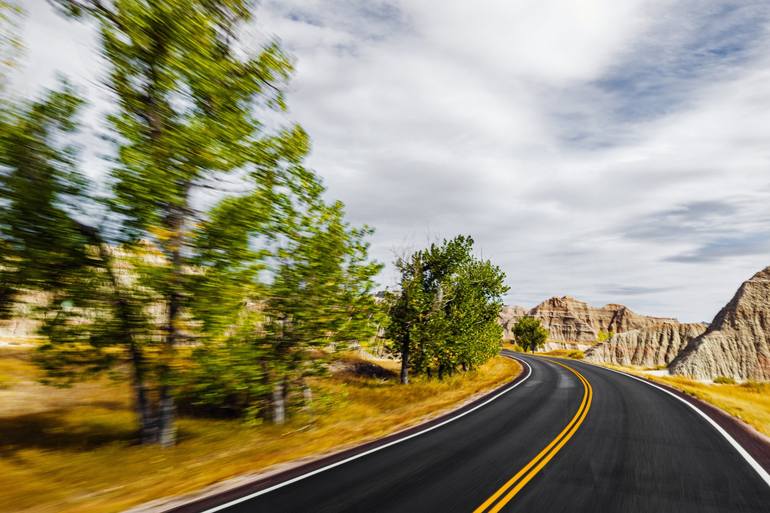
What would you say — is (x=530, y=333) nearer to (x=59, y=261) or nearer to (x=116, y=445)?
(x=116, y=445)

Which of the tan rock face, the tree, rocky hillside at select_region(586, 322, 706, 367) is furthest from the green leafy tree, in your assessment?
rocky hillside at select_region(586, 322, 706, 367)

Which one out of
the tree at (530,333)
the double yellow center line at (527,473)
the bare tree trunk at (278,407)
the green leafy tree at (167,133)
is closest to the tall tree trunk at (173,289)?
the green leafy tree at (167,133)

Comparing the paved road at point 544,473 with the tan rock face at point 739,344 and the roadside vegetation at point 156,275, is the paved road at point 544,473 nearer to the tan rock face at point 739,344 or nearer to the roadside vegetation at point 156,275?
the roadside vegetation at point 156,275

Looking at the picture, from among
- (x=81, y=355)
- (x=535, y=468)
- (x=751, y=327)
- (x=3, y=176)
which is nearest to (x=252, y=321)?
(x=81, y=355)

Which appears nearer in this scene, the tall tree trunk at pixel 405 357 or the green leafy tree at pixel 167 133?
the green leafy tree at pixel 167 133

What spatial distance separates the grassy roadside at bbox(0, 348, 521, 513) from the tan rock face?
148 ft

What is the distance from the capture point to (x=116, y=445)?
10.6m

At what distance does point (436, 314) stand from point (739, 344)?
152 ft

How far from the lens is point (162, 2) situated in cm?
915

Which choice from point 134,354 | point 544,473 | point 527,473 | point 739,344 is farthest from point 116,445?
point 739,344

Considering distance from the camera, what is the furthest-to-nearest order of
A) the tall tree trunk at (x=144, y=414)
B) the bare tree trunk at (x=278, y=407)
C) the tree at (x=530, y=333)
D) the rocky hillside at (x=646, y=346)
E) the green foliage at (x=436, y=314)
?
the rocky hillside at (x=646, y=346) → the tree at (x=530, y=333) → the green foliage at (x=436, y=314) → the bare tree trunk at (x=278, y=407) → the tall tree trunk at (x=144, y=414)

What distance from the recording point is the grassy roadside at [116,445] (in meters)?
7.41

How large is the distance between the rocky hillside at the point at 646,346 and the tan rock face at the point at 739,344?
33416mm

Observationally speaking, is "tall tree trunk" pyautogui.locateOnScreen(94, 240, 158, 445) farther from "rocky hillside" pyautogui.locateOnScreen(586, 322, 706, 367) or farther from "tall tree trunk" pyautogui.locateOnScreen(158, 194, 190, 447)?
"rocky hillside" pyautogui.locateOnScreen(586, 322, 706, 367)
